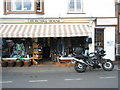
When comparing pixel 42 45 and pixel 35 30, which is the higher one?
pixel 35 30

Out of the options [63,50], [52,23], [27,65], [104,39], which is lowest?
[27,65]

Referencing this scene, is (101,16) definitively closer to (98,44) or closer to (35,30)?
(98,44)

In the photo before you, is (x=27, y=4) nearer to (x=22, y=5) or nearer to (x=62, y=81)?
(x=22, y=5)

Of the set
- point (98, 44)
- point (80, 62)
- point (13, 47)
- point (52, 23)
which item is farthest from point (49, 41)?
point (80, 62)

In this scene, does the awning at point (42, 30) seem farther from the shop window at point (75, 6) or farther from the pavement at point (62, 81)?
the pavement at point (62, 81)

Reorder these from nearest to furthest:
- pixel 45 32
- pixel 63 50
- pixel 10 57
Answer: pixel 45 32 → pixel 10 57 → pixel 63 50

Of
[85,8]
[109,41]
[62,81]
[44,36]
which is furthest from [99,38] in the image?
[62,81]

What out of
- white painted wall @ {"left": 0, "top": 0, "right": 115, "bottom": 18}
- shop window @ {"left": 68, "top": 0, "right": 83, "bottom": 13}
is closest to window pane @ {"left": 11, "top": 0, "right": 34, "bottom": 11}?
white painted wall @ {"left": 0, "top": 0, "right": 115, "bottom": 18}

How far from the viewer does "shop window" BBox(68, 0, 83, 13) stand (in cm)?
1404

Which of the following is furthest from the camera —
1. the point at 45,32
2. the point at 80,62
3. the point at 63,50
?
the point at 63,50

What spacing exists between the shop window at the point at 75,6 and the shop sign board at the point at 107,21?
162 cm

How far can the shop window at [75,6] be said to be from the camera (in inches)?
553

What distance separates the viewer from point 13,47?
1408 centimetres

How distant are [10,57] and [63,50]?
161 inches
